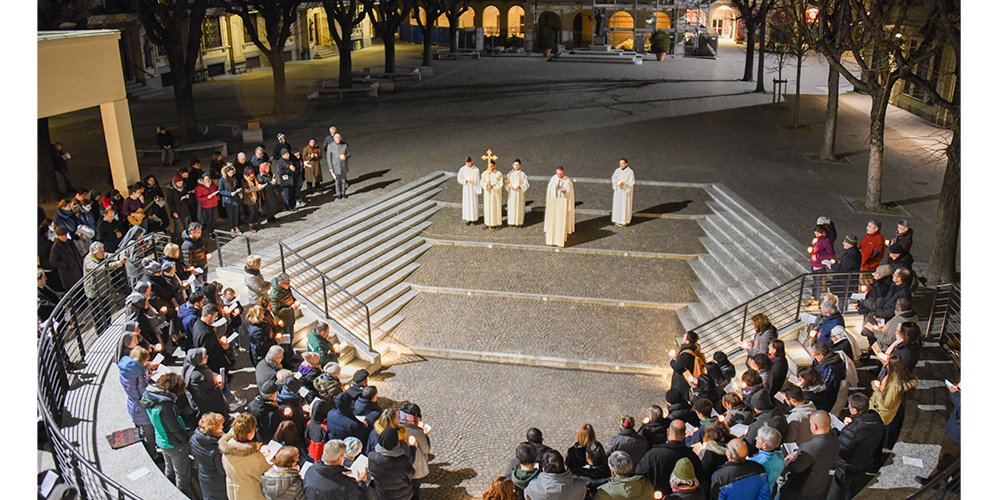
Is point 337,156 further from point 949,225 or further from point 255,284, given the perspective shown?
point 949,225

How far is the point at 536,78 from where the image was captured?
36.1 meters

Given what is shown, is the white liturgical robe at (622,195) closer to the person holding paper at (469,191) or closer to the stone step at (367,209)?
the person holding paper at (469,191)

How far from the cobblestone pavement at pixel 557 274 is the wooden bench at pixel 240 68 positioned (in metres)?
29.5

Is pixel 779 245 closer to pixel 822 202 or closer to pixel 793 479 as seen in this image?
pixel 822 202

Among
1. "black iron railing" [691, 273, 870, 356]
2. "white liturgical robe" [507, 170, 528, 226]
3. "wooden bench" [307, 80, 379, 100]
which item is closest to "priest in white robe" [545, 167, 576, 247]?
"white liturgical robe" [507, 170, 528, 226]

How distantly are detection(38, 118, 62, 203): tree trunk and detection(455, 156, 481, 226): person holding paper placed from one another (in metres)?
9.29

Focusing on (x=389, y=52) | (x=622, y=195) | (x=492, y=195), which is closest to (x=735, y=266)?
(x=622, y=195)

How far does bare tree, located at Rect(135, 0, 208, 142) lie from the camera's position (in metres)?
20.4

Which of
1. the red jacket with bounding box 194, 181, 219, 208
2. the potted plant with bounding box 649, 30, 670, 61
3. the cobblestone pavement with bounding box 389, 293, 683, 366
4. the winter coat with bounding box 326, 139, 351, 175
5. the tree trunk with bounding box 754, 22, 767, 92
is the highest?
the potted plant with bounding box 649, 30, 670, 61

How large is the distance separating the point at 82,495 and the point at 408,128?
60.2ft

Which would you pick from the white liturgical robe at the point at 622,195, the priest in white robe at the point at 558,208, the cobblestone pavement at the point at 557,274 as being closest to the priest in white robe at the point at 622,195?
the white liturgical robe at the point at 622,195

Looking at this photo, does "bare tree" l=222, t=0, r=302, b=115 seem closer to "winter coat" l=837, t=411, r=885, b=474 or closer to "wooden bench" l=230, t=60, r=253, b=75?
"wooden bench" l=230, t=60, r=253, b=75

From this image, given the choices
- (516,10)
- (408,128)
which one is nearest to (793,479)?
(408,128)

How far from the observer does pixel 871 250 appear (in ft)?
35.8
